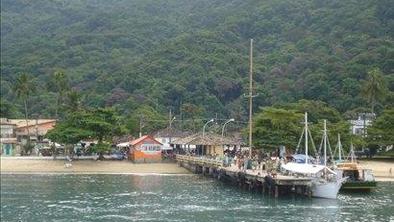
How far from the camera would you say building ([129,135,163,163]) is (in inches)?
3440

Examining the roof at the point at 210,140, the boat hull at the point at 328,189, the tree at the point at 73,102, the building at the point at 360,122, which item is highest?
the tree at the point at 73,102

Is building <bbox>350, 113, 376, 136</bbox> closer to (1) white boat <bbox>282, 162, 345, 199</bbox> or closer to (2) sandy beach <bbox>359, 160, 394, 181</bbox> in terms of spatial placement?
(2) sandy beach <bbox>359, 160, 394, 181</bbox>

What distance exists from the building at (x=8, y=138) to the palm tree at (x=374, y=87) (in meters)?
54.5

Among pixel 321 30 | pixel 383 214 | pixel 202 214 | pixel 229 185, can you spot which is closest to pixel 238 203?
pixel 202 214

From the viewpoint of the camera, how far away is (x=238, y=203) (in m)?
51.1

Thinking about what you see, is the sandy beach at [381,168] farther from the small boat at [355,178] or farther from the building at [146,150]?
the building at [146,150]

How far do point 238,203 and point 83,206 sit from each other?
37.7 feet

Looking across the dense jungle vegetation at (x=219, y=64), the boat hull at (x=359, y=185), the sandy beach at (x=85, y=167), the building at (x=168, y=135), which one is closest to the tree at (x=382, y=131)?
the dense jungle vegetation at (x=219, y=64)

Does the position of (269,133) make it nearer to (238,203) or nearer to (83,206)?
(238,203)

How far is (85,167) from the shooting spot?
82.6 meters

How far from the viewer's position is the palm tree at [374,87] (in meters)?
105

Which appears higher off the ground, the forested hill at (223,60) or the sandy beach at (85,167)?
the forested hill at (223,60)

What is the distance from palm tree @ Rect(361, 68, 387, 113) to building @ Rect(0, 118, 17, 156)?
54.5m

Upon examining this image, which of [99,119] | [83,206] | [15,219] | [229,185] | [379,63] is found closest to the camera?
[15,219]
